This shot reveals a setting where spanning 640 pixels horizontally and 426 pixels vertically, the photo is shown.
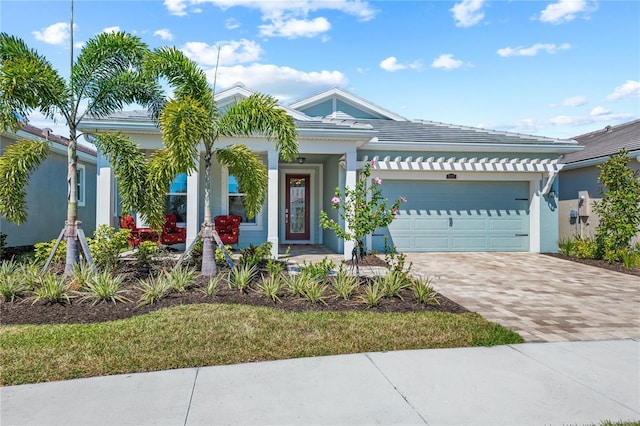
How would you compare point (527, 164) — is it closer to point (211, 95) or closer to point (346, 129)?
point (346, 129)

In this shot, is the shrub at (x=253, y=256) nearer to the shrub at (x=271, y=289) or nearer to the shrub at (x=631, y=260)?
the shrub at (x=271, y=289)

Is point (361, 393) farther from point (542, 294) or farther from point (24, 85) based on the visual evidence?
point (24, 85)

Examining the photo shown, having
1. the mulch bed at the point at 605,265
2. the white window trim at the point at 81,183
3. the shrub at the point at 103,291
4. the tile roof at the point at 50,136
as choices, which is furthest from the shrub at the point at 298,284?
the white window trim at the point at 81,183

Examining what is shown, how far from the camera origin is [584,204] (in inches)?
520

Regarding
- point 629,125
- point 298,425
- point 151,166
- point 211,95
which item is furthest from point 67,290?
point 629,125

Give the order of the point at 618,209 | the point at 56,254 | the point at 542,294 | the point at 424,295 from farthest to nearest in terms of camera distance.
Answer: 1. the point at 618,209
2. the point at 56,254
3. the point at 542,294
4. the point at 424,295

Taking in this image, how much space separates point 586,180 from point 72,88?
48.3ft

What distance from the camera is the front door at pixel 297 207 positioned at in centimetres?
1474

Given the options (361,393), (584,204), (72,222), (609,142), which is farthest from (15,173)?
(609,142)

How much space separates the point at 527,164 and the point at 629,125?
6.86 m

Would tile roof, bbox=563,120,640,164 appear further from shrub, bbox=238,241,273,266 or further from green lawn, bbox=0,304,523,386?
shrub, bbox=238,241,273,266

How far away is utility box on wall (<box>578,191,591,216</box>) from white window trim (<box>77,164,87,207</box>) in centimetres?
1685

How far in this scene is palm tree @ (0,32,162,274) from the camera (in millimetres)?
6137

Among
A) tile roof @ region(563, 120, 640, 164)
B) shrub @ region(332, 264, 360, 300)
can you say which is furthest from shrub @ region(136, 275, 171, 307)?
tile roof @ region(563, 120, 640, 164)
